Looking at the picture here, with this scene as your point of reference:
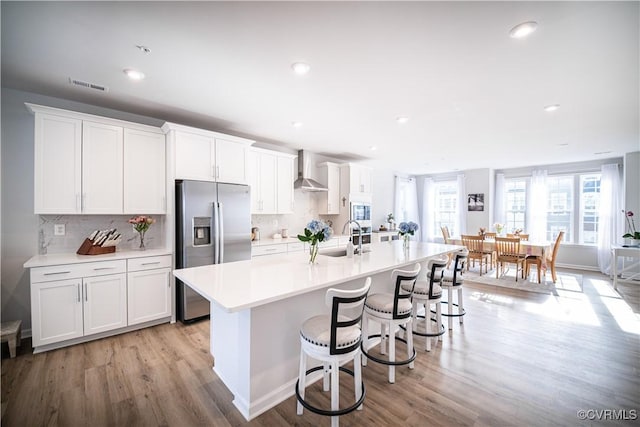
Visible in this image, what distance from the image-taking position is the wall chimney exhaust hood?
5120mm

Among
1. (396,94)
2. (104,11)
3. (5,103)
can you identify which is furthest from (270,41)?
(5,103)

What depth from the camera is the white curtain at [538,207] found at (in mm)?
6895

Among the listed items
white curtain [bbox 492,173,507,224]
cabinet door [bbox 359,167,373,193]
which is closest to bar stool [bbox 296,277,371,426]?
cabinet door [bbox 359,167,373,193]

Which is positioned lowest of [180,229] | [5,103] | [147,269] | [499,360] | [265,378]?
[499,360]

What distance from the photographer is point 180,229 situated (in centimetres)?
332

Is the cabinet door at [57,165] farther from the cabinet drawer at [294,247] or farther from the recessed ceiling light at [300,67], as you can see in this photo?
the cabinet drawer at [294,247]

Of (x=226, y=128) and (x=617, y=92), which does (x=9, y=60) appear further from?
(x=617, y=92)

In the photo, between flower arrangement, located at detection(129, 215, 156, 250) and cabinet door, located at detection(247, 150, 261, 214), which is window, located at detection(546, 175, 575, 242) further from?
flower arrangement, located at detection(129, 215, 156, 250)

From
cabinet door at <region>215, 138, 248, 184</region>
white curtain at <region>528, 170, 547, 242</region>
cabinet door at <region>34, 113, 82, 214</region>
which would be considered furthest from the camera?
white curtain at <region>528, 170, 547, 242</region>

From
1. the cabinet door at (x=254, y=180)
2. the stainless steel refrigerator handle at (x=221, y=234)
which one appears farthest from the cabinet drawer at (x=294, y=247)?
the stainless steel refrigerator handle at (x=221, y=234)

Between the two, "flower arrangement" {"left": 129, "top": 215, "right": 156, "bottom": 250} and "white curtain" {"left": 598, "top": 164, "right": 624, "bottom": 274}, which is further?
"white curtain" {"left": 598, "top": 164, "right": 624, "bottom": 274}

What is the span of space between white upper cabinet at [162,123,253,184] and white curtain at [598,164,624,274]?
25.5 feet

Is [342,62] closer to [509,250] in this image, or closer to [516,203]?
[509,250]

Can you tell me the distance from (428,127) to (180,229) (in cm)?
365
